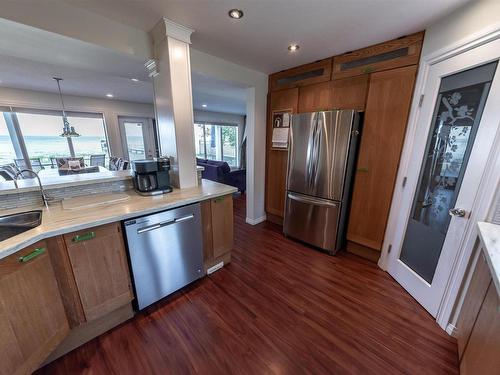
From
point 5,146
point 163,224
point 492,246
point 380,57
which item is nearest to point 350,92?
point 380,57

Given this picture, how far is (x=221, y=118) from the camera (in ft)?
24.8

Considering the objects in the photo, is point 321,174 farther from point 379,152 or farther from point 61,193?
point 61,193

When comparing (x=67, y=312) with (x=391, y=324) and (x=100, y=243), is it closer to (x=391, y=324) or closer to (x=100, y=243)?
(x=100, y=243)

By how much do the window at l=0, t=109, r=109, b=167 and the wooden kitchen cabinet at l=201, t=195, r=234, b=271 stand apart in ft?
15.7

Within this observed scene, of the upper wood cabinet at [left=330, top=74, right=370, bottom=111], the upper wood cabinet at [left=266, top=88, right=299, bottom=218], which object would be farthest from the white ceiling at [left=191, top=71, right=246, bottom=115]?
the upper wood cabinet at [left=330, top=74, right=370, bottom=111]

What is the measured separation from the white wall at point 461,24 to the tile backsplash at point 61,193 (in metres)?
3.05

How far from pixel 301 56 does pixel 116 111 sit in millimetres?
5131

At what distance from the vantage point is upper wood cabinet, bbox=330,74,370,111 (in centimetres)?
213

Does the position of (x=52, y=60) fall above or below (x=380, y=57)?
below

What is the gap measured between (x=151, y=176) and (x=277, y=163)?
1.86 meters

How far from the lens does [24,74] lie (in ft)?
9.60

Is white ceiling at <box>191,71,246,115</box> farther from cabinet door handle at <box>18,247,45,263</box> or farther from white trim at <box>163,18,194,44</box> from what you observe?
cabinet door handle at <box>18,247,45,263</box>

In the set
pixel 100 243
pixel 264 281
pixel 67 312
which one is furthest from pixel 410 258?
pixel 67 312

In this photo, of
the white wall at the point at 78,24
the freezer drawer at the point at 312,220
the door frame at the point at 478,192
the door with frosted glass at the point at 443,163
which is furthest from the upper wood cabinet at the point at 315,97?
the white wall at the point at 78,24
